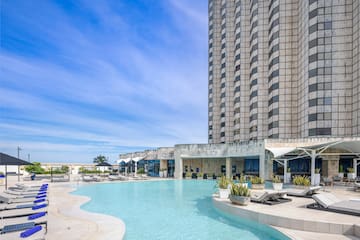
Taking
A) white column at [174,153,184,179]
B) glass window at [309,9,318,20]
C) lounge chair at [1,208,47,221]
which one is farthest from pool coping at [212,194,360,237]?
glass window at [309,9,318,20]

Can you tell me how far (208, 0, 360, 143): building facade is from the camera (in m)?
32.3

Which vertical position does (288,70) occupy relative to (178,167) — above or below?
above

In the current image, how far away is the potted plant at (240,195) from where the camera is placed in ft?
33.2

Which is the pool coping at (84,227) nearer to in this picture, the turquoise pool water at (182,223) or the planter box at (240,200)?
the turquoise pool water at (182,223)

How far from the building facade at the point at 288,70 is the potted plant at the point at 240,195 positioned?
89.7 feet

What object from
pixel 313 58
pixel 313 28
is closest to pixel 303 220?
pixel 313 58

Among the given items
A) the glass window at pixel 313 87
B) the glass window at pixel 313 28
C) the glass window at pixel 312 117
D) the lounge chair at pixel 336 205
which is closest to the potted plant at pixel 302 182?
the lounge chair at pixel 336 205

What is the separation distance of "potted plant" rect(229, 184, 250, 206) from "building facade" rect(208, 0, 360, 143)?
27.4 m

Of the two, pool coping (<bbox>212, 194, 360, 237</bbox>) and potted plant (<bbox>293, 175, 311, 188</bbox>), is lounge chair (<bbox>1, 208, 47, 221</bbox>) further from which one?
potted plant (<bbox>293, 175, 311, 188</bbox>)

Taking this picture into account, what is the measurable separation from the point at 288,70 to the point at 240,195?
3446cm

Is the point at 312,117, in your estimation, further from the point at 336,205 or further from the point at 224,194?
the point at 336,205

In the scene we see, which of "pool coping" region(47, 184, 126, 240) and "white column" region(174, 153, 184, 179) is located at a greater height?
"pool coping" region(47, 184, 126, 240)

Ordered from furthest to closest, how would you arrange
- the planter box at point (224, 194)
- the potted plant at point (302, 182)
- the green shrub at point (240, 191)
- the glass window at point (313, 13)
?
the glass window at point (313, 13), the potted plant at point (302, 182), the planter box at point (224, 194), the green shrub at point (240, 191)

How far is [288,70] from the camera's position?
1534 inches
